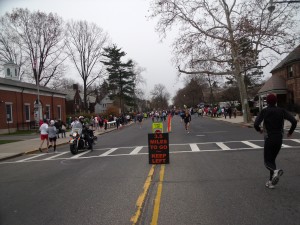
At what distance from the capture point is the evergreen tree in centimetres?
7781

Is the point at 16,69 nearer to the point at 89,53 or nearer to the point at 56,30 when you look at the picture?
the point at 56,30

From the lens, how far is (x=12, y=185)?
29.4 feet

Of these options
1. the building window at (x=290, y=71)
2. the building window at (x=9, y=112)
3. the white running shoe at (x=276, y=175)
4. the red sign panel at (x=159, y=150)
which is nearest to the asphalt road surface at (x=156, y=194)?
the white running shoe at (x=276, y=175)

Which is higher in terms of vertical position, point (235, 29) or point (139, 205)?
point (235, 29)

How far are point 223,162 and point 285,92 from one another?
38524 mm

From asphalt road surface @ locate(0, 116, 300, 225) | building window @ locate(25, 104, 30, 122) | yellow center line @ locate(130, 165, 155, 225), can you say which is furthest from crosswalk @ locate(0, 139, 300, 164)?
building window @ locate(25, 104, 30, 122)

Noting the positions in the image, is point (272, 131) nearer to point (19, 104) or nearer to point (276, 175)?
point (276, 175)

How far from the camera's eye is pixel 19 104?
39.2 meters

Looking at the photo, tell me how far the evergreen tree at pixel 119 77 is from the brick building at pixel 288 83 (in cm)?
3922

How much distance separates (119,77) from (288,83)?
44.7m

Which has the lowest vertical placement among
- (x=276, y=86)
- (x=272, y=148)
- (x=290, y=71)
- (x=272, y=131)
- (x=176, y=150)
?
(x=176, y=150)

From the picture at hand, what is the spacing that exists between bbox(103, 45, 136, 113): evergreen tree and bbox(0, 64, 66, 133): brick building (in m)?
30.8

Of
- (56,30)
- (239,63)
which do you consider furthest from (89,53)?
(239,63)

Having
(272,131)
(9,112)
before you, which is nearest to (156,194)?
(272,131)
